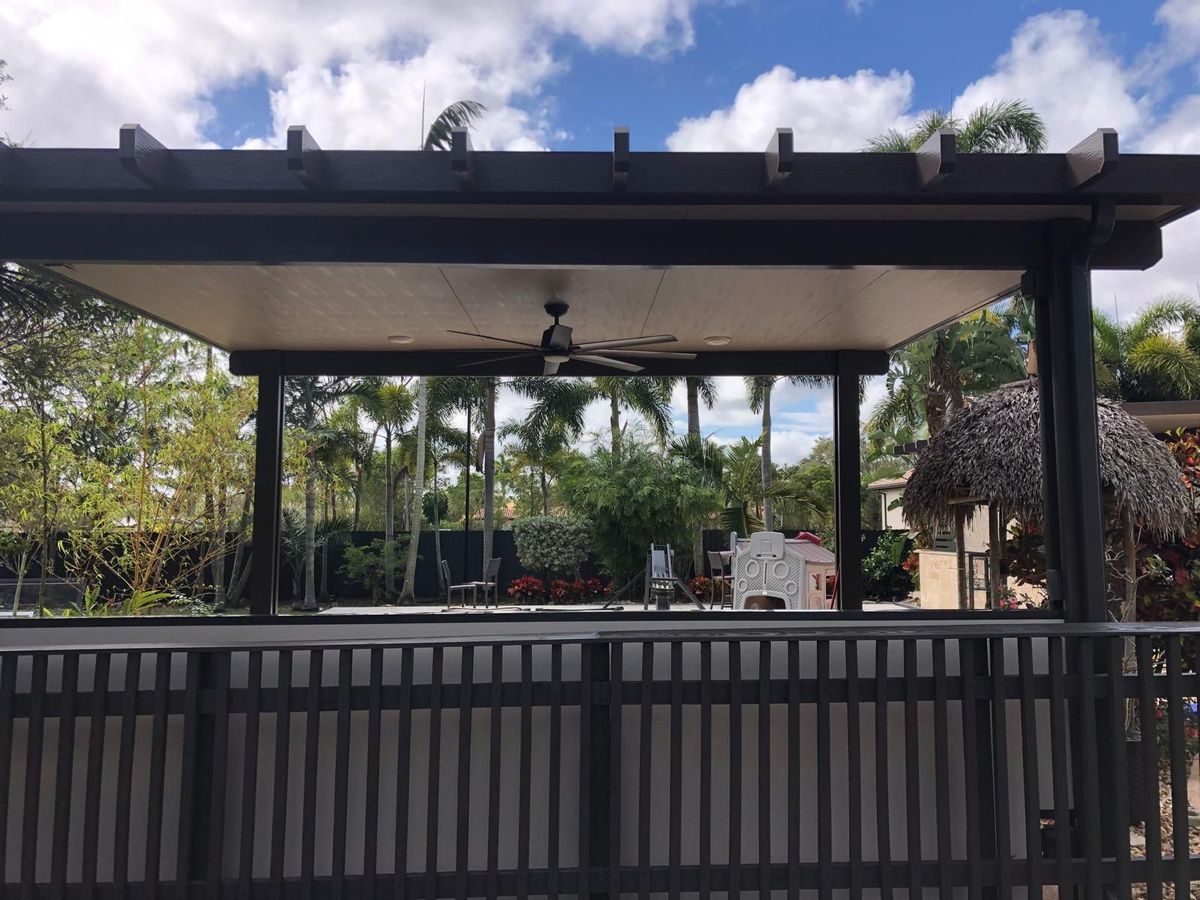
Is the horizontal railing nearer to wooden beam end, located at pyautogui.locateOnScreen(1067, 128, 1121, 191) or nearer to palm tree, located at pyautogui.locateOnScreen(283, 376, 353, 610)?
wooden beam end, located at pyautogui.locateOnScreen(1067, 128, 1121, 191)

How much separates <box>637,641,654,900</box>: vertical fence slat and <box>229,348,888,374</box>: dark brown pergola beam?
3223 millimetres

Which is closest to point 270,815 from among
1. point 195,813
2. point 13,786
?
point 195,813

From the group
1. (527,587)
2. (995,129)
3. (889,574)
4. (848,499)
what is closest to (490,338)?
(848,499)

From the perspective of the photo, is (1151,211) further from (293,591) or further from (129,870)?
(293,591)

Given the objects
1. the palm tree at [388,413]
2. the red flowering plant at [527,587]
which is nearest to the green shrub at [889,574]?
the red flowering plant at [527,587]

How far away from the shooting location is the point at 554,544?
15.2 m

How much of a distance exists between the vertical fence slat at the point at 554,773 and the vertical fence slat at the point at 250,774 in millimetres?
906

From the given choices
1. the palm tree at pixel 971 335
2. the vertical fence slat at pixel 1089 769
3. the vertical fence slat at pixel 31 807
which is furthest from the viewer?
the palm tree at pixel 971 335

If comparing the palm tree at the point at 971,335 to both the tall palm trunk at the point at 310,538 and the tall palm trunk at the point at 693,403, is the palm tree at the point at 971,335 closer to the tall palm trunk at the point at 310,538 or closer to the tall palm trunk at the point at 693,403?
the tall palm trunk at the point at 693,403

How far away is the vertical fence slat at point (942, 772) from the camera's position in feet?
8.04

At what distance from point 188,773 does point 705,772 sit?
161 cm

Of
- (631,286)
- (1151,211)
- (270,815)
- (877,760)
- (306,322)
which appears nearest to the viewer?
(877,760)

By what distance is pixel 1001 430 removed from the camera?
5.86 metres

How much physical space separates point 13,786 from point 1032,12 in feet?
51.2
